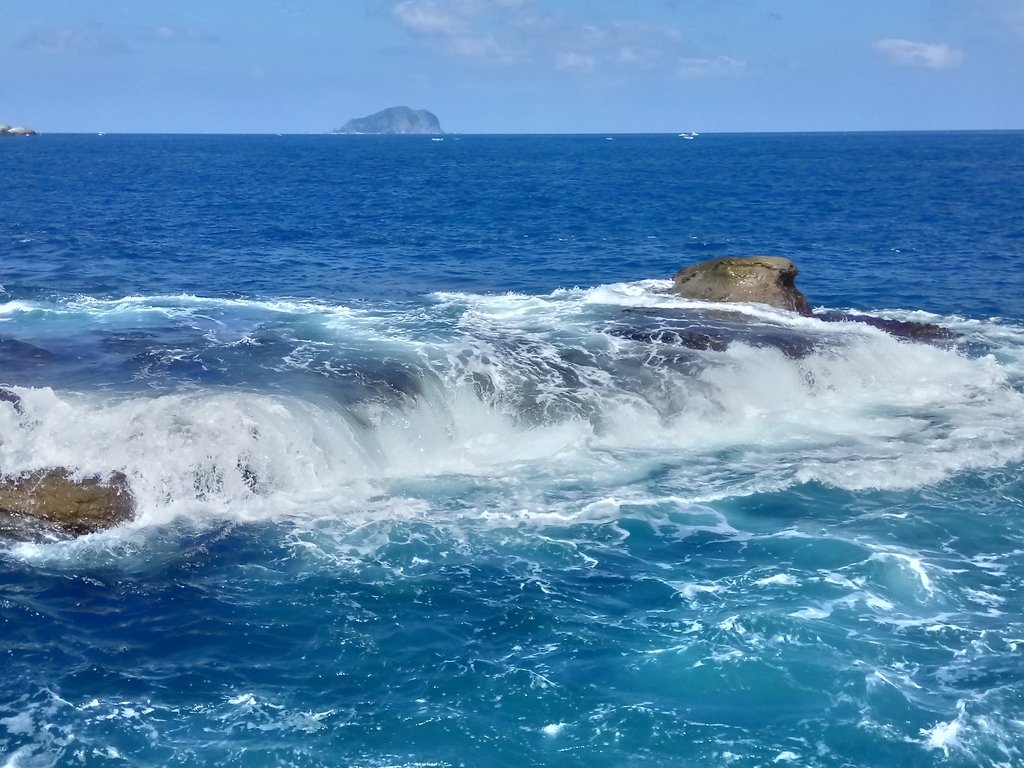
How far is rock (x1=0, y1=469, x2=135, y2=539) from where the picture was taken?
22.4m

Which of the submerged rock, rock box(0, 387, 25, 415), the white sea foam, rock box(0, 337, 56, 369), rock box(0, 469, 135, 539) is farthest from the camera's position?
the submerged rock

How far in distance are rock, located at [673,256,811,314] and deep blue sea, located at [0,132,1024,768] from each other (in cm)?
87

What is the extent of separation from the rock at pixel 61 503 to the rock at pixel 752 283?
2679 cm

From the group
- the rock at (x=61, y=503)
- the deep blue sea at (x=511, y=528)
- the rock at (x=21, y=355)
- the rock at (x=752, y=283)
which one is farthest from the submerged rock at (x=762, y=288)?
the rock at (x=61, y=503)

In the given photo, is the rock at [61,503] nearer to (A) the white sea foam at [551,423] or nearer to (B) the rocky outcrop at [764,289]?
(A) the white sea foam at [551,423]

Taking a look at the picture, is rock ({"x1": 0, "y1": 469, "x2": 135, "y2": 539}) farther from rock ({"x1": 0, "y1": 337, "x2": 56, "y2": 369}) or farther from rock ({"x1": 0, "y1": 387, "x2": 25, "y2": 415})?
rock ({"x1": 0, "y1": 337, "x2": 56, "y2": 369})

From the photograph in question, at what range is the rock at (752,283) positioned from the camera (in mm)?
40531

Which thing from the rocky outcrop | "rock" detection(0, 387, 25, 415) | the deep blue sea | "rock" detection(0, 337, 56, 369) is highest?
the rocky outcrop

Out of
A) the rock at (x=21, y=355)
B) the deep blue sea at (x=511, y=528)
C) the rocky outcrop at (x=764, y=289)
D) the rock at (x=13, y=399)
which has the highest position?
the rocky outcrop at (x=764, y=289)

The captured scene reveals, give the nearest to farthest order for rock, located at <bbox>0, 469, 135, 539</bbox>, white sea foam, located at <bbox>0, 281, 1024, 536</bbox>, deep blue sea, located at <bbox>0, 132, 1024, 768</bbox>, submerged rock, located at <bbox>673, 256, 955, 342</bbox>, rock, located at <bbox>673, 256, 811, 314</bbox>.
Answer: deep blue sea, located at <bbox>0, 132, 1024, 768</bbox> → rock, located at <bbox>0, 469, 135, 539</bbox> → white sea foam, located at <bbox>0, 281, 1024, 536</bbox> → submerged rock, located at <bbox>673, 256, 955, 342</bbox> → rock, located at <bbox>673, 256, 811, 314</bbox>

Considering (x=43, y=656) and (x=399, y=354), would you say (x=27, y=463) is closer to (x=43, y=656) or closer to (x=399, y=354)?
(x=43, y=656)

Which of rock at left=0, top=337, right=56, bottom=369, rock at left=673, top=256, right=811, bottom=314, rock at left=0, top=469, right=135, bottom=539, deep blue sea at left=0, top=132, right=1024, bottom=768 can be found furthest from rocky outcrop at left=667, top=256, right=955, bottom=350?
rock at left=0, top=469, right=135, bottom=539

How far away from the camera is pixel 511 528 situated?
22.9 meters

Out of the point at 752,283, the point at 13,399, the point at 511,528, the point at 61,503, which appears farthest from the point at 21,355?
the point at 752,283
